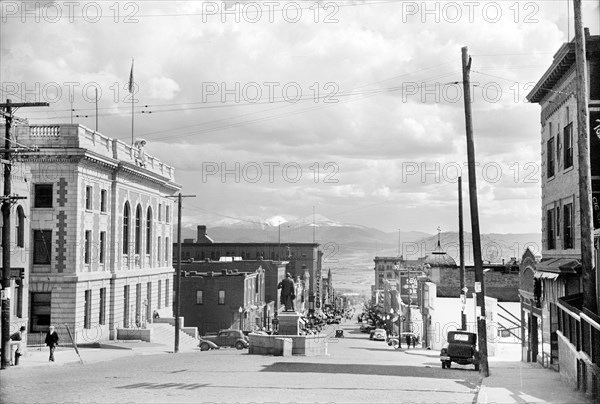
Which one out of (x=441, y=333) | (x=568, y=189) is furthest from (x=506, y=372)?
(x=441, y=333)

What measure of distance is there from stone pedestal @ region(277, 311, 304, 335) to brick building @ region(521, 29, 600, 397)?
477 inches

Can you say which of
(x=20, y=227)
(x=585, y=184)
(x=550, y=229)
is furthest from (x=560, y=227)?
(x=20, y=227)

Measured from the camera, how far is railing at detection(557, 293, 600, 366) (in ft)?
65.1

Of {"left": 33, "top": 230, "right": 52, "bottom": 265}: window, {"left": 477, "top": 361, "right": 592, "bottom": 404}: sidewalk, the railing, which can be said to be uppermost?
{"left": 33, "top": 230, "right": 52, "bottom": 265}: window

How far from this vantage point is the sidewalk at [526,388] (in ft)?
65.8

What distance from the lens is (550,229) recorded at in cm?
3419

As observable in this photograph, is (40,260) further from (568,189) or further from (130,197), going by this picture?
(568,189)

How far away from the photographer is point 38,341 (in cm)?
4375

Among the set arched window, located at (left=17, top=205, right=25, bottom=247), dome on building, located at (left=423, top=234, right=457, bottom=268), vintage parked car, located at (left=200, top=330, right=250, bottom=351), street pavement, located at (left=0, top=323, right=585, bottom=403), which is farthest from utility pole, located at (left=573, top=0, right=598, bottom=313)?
dome on building, located at (left=423, top=234, right=457, bottom=268)

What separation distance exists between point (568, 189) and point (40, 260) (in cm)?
3102

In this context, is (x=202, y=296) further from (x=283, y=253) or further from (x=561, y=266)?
(x=283, y=253)

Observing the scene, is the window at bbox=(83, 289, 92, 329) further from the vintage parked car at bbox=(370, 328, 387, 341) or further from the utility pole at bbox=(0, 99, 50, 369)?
the vintage parked car at bbox=(370, 328, 387, 341)

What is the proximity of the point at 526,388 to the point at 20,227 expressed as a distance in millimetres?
24996

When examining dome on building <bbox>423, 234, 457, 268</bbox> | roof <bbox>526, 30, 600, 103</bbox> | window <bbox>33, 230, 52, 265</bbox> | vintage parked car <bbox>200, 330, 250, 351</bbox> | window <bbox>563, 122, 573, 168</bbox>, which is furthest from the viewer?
dome on building <bbox>423, 234, 457, 268</bbox>
